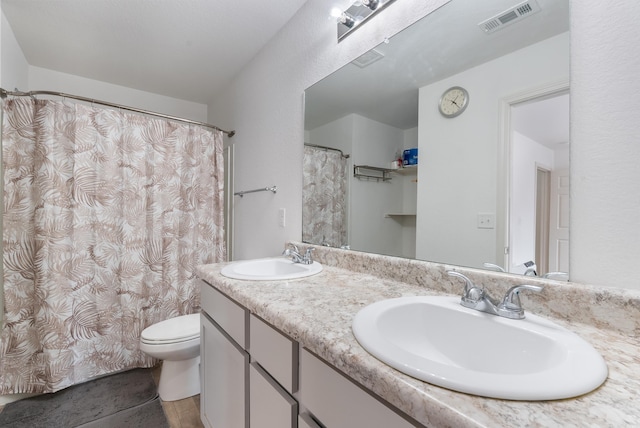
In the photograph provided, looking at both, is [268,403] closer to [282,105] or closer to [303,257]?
[303,257]

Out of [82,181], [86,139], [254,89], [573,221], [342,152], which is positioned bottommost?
[573,221]

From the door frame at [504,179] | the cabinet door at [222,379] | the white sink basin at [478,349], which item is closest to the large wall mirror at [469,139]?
the door frame at [504,179]

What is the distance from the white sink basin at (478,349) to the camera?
387mm

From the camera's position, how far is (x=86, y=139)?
1.77 m

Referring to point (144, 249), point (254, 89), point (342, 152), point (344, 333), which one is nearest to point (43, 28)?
point (254, 89)

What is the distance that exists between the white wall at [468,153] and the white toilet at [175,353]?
4.71ft

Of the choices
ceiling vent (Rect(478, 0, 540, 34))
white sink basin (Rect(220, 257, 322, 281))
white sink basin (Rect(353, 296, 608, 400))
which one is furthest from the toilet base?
ceiling vent (Rect(478, 0, 540, 34))

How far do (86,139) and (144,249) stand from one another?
0.83 meters

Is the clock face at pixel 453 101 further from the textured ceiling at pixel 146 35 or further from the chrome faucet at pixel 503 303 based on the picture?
the textured ceiling at pixel 146 35

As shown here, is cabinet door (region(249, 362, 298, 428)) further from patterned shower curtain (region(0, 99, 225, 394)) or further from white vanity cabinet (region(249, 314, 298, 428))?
patterned shower curtain (region(0, 99, 225, 394))

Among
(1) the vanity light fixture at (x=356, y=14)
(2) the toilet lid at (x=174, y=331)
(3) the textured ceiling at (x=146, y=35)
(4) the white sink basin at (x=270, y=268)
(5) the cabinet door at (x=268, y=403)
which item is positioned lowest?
(2) the toilet lid at (x=174, y=331)

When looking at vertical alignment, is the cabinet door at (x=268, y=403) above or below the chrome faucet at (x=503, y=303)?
below

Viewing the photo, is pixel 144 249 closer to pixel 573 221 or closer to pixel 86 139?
pixel 86 139

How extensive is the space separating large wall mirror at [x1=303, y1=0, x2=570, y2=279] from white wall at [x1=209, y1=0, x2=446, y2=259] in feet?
0.34
